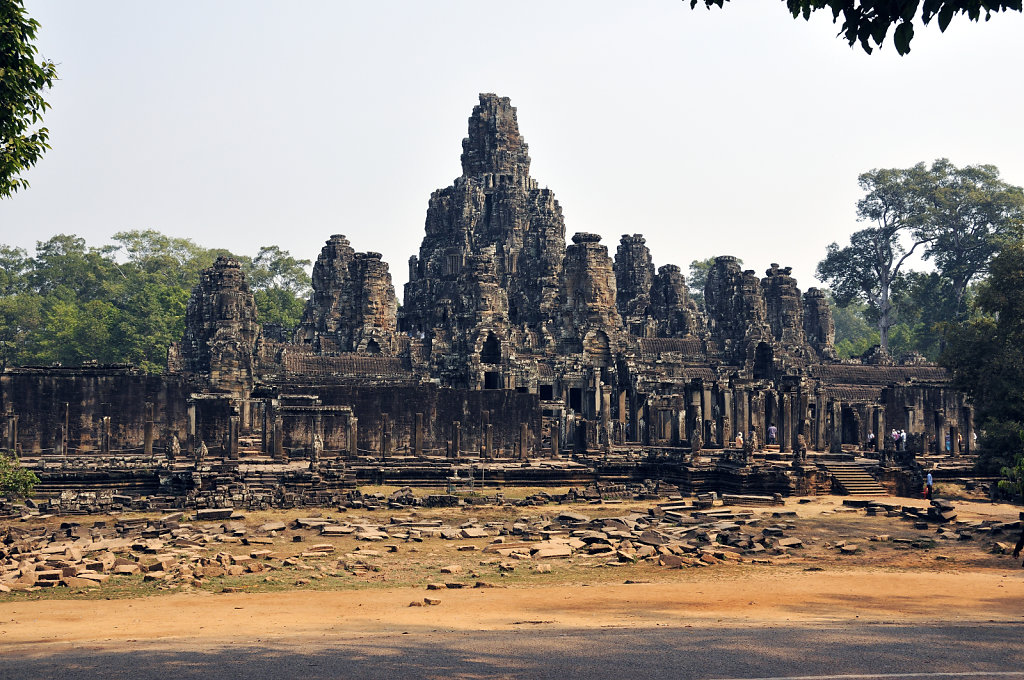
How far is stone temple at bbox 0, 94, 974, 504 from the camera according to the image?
35.2 m

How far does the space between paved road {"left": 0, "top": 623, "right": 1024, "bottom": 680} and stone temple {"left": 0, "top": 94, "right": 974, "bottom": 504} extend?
16.7m

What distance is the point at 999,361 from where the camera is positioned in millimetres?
35062

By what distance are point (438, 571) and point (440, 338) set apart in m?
32.5

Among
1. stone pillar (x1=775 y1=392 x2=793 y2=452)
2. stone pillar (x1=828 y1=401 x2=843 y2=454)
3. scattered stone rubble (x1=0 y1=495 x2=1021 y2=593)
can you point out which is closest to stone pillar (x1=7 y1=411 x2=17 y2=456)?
scattered stone rubble (x1=0 y1=495 x2=1021 y2=593)

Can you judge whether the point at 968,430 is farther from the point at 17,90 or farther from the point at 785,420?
the point at 17,90

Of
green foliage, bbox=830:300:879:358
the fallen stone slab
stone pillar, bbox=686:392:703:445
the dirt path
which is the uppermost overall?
green foliage, bbox=830:300:879:358

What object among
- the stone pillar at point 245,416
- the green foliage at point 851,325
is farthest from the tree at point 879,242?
the stone pillar at point 245,416

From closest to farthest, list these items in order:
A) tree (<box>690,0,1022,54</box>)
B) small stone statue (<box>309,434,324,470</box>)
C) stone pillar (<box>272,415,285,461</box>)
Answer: tree (<box>690,0,1022,54</box>) < small stone statue (<box>309,434,324,470</box>) < stone pillar (<box>272,415,285,461</box>)

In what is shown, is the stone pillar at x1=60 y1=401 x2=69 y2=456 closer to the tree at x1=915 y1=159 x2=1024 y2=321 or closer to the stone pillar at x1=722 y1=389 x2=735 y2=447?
the stone pillar at x1=722 y1=389 x2=735 y2=447

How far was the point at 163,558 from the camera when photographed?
19.8 metres

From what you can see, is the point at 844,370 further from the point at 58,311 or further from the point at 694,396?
the point at 58,311

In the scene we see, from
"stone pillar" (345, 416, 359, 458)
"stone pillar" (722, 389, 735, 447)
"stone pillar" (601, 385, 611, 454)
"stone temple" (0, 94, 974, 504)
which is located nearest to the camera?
"stone temple" (0, 94, 974, 504)

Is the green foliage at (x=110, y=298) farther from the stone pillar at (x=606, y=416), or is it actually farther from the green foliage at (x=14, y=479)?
the green foliage at (x=14, y=479)

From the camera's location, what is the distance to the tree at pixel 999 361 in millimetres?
34250
